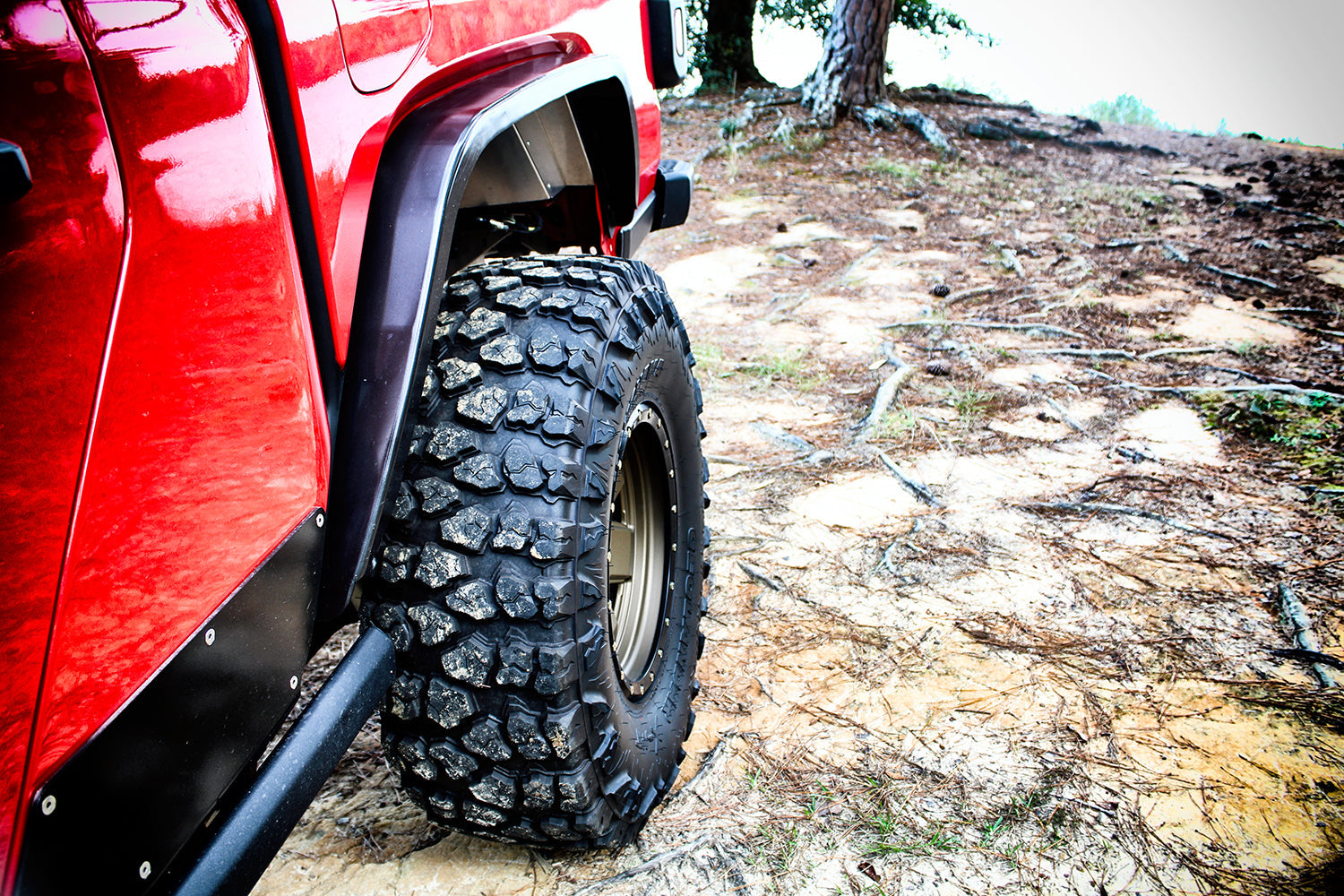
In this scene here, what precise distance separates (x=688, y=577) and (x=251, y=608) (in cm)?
102

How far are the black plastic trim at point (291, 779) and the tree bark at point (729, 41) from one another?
458 inches

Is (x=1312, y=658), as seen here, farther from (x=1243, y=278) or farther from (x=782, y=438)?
(x=1243, y=278)

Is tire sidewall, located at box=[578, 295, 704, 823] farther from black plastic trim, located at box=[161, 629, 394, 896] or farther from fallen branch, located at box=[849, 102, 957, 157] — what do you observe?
fallen branch, located at box=[849, 102, 957, 157]

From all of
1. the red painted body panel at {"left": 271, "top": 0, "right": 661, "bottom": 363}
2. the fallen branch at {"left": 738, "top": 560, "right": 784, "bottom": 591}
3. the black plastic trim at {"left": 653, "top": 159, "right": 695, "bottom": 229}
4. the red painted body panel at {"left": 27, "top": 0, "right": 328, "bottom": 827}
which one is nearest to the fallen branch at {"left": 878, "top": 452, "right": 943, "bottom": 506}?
the fallen branch at {"left": 738, "top": 560, "right": 784, "bottom": 591}

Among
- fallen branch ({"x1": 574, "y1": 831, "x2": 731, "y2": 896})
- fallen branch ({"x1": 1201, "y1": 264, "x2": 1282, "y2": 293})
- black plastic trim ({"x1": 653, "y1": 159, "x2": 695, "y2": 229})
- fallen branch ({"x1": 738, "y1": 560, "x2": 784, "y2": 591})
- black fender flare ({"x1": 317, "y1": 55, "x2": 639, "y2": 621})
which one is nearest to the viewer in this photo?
black fender flare ({"x1": 317, "y1": 55, "x2": 639, "y2": 621})

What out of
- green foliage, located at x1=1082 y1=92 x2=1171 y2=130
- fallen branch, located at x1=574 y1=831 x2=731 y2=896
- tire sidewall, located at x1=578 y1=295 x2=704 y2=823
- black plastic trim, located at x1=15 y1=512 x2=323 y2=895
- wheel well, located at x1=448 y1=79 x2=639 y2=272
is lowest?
green foliage, located at x1=1082 y1=92 x2=1171 y2=130

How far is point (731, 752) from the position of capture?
72.0 inches

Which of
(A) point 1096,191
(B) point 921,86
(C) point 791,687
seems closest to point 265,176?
(C) point 791,687

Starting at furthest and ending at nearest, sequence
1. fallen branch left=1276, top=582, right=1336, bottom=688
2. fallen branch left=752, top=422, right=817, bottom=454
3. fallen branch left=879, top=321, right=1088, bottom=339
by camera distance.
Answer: fallen branch left=879, top=321, right=1088, bottom=339 < fallen branch left=752, top=422, right=817, bottom=454 < fallen branch left=1276, top=582, right=1336, bottom=688

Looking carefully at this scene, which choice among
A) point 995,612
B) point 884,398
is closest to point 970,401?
point 884,398

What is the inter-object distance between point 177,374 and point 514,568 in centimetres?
54

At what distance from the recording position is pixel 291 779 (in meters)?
0.99

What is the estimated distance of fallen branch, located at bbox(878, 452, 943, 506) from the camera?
2.88 m

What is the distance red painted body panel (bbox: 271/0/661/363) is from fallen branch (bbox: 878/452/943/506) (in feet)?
6.33
